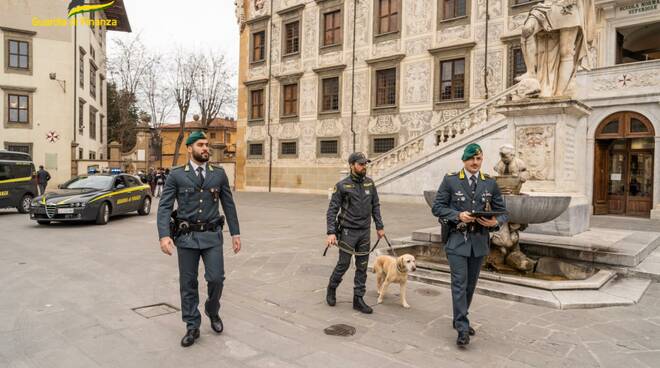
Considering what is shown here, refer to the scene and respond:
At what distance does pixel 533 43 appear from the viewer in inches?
361

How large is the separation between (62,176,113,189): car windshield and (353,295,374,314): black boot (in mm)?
11278

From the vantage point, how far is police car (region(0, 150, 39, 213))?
53.6 ft

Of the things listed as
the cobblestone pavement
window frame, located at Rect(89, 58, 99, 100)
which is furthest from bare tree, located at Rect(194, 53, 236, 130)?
the cobblestone pavement

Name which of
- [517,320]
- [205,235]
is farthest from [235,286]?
[517,320]

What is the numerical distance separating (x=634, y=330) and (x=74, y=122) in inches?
1342

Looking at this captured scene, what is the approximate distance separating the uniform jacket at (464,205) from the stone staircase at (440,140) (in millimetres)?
12578

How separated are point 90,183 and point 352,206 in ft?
38.3

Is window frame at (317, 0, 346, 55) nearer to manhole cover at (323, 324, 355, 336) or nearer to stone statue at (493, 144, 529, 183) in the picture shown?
stone statue at (493, 144, 529, 183)

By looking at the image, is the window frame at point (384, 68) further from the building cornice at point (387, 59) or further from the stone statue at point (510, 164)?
the stone statue at point (510, 164)

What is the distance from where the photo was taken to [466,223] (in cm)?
431

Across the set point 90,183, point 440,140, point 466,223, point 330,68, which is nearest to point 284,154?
point 330,68

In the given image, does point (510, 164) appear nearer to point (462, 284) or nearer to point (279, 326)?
point (462, 284)

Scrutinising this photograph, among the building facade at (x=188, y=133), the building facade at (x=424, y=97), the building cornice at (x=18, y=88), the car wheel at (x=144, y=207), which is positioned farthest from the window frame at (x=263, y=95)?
the building facade at (x=188, y=133)

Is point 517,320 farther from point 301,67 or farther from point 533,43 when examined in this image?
point 301,67
